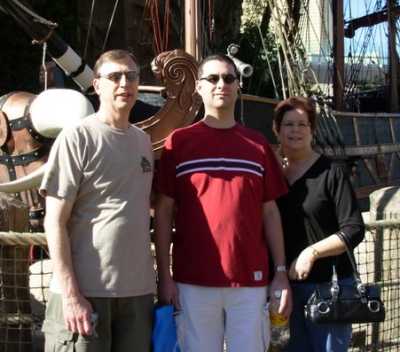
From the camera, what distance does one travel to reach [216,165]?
9.87 feet

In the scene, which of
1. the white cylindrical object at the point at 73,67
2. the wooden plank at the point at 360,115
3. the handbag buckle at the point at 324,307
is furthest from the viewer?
the wooden plank at the point at 360,115

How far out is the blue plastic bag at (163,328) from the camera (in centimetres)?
293

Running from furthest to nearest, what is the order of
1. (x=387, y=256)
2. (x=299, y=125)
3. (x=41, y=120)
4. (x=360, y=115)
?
(x=360, y=115)
(x=41, y=120)
(x=387, y=256)
(x=299, y=125)

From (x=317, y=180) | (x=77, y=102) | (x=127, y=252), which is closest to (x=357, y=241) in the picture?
(x=317, y=180)

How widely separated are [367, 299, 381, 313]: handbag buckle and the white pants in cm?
46

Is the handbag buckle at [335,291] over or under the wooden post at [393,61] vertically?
under

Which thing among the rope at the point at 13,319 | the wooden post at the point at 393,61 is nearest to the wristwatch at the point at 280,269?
the rope at the point at 13,319

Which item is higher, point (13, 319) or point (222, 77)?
point (222, 77)

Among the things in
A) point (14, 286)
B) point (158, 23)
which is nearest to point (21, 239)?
point (14, 286)

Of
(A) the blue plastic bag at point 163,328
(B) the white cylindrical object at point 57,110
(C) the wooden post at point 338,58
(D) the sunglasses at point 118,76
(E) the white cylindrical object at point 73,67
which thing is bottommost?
(A) the blue plastic bag at point 163,328

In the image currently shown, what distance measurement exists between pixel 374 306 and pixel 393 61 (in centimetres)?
1561

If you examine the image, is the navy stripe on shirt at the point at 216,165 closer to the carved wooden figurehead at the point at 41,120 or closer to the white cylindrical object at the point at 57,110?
the white cylindrical object at the point at 57,110

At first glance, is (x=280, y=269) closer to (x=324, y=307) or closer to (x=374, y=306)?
(x=324, y=307)

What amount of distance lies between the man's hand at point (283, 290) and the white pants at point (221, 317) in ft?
0.28
